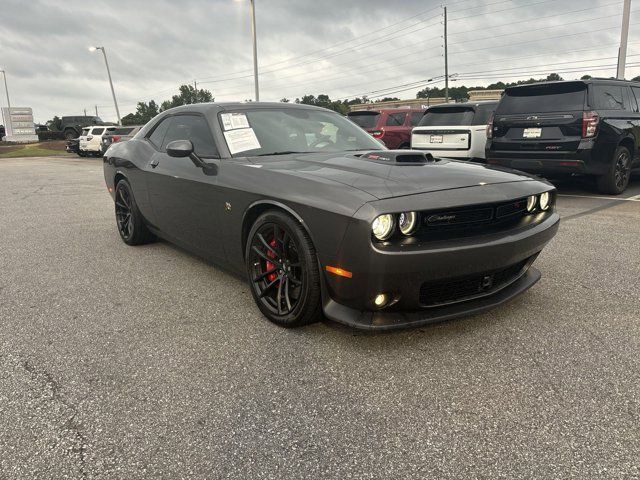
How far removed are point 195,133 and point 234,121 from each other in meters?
0.46

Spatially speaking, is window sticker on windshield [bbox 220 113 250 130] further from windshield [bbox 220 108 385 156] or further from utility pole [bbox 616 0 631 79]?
utility pole [bbox 616 0 631 79]

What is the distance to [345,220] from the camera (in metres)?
2.35

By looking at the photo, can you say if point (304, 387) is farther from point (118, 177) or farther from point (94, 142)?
point (94, 142)

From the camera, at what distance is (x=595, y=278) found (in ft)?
12.1

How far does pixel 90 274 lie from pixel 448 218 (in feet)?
9.99

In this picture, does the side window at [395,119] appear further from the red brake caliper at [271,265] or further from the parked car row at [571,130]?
the red brake caliper at [271,265]

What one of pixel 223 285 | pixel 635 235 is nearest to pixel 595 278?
pixel 635 235

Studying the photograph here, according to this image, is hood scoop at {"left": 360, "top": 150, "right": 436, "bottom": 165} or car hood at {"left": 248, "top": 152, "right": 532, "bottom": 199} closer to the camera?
car hood at {"left": 248, "top": 152, "right": 532, "bottom": 199}

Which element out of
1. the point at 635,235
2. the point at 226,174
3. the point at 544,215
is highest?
the point at 226,174

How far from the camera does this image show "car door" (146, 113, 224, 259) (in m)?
3.45

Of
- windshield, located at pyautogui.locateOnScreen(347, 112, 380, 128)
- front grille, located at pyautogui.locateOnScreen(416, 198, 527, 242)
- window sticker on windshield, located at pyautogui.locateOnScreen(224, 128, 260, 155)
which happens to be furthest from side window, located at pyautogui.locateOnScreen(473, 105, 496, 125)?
front grille, located at pyautogui.locateOnScreen(416, 198, 527, 242)

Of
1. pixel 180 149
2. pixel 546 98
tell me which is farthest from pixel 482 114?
pixel 180 149

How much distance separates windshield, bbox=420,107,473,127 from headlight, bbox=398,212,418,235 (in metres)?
7.38

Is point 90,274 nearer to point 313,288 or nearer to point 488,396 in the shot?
point 313,288
